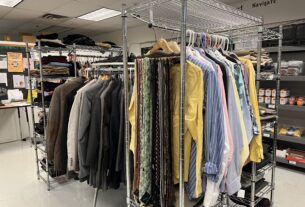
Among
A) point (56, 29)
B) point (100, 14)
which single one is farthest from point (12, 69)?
point (56, 29)

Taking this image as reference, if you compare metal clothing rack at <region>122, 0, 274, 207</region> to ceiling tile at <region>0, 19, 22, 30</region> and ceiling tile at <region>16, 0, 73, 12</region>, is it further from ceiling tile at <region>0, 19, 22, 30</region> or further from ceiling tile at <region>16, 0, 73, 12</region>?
ceiling tile at <region>0, 19, 22, 30</region>

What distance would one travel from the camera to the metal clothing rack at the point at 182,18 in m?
1.20

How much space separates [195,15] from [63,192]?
8.37ft

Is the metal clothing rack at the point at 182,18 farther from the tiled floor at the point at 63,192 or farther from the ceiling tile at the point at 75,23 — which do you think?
the ceiling tile at the point at 75,23

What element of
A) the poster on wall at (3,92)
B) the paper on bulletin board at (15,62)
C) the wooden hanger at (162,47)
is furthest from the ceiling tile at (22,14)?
the wooden hanger at (162,47)

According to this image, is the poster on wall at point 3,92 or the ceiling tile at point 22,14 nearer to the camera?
the poster on wall at point 3,92

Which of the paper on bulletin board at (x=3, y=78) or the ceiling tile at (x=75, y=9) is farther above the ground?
the ceiling tile at (x=75, y=9)

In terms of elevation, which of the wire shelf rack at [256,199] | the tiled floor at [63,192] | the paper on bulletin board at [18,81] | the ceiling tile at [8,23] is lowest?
the tiled floor at [63,192]

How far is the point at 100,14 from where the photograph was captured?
5359mm

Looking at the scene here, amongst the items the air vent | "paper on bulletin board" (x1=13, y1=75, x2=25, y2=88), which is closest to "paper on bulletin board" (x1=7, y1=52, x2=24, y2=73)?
"paper on bulletin board" (x1=13, y1=75, x2=25, y2=88)

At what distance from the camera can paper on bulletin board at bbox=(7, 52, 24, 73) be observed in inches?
196

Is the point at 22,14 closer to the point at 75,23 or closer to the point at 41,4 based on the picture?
the point at 41,4

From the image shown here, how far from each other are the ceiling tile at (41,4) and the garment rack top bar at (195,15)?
3.17 metres

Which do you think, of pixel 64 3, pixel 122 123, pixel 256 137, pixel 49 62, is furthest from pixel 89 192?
pixel 64 3
